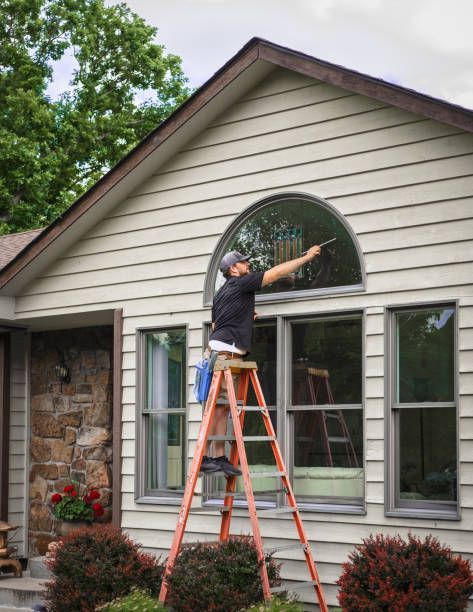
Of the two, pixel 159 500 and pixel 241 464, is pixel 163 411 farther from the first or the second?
pixel 241 464

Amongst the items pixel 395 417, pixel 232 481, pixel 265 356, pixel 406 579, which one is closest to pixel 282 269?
pixel 265 356

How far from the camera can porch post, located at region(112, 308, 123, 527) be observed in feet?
32.2

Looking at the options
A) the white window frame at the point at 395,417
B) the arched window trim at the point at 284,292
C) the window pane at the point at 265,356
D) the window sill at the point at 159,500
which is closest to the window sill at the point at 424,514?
the white window frame at the point at 395,417

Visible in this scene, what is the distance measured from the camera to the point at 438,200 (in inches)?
311

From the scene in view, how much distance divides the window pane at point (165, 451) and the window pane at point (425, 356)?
2.41m

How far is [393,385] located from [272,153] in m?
2.37

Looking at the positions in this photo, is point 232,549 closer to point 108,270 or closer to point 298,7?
point 108,270

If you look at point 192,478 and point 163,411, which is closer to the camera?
point 192,478

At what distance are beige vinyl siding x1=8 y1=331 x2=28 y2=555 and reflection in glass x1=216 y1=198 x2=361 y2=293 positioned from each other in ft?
12.3

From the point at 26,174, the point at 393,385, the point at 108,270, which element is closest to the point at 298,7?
the point at 26,174

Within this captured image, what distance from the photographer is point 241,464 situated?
7.78 meters

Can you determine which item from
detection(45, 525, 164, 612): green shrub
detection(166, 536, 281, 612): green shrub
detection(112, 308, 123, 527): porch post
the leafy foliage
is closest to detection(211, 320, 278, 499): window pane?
detection(45, 525, 164, 612): green shrub

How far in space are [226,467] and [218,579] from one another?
3.27 feet

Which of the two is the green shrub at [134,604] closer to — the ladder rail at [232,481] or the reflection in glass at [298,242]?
the ladder rail at [232,481]
